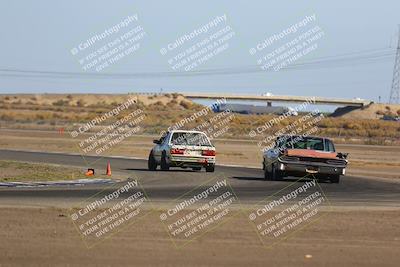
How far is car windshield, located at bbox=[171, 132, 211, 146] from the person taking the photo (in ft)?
106

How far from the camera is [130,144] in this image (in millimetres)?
62750

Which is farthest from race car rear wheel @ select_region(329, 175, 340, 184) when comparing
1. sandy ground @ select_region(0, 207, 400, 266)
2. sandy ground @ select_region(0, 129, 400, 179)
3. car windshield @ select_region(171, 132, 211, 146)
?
sandy ground @ select_region(0, 129, 400, 179)

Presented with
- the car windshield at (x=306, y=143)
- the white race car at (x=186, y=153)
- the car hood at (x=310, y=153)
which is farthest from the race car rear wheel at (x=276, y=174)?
the white race car at (x=186, y=153)

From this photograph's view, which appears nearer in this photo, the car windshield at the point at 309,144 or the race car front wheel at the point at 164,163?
the car windshield at the point at 309,144

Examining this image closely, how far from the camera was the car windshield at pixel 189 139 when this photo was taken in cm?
3234

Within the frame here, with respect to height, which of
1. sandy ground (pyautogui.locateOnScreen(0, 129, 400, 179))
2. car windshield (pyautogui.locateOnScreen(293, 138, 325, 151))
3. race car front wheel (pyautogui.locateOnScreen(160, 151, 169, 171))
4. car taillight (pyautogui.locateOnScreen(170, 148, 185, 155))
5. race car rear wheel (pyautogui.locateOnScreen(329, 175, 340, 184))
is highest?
car taillight (pyautogui.locateOnScreen(170, 148, 185, 155))

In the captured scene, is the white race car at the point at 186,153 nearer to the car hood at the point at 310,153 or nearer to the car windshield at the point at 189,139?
the car windshield at the point at 189,139

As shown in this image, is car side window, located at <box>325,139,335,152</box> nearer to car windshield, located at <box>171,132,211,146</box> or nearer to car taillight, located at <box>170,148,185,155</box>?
car windshield, located at <box>171,132,211,146</box>

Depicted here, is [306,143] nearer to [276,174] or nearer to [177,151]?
[276,174]

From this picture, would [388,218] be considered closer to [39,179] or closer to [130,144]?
[39,179]

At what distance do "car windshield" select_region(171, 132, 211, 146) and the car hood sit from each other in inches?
201

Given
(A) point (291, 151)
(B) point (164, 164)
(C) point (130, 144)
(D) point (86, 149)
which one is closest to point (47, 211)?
(A) point (291, 151)

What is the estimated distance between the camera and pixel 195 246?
42.1 ft

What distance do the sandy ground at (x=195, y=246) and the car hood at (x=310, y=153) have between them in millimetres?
11897
